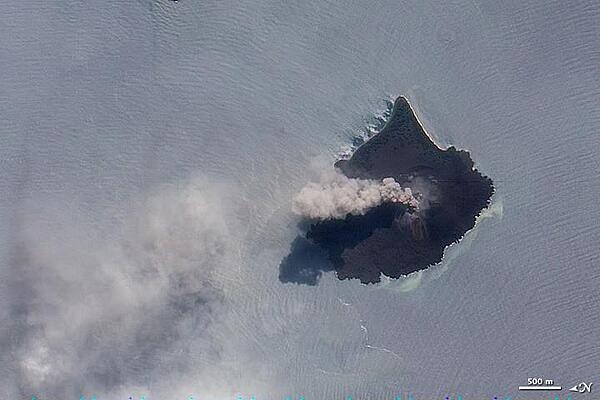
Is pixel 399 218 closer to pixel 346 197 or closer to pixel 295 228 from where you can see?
pixel 346 197

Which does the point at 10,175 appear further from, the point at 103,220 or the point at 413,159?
the point at 413,159

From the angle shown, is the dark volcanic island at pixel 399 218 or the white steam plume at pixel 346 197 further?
the dark volcanic island at pixel 399 218

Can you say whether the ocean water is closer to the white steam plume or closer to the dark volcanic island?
the dark volcanic island

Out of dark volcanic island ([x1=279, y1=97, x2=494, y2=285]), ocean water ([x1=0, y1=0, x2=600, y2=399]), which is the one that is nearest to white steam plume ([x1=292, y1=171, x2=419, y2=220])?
dark volcanic island ([x1=279, y1=97, x2=494, y2=285])

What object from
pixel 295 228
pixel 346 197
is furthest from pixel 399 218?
pixel 295 228

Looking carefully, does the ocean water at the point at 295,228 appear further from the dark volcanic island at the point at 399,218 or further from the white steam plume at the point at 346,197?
the white steam plume at the point at 346,197

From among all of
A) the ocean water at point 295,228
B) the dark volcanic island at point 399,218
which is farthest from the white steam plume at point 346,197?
the ocean water at point 295,228

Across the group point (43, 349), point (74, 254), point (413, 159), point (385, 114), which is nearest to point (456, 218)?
point (413, 159)
